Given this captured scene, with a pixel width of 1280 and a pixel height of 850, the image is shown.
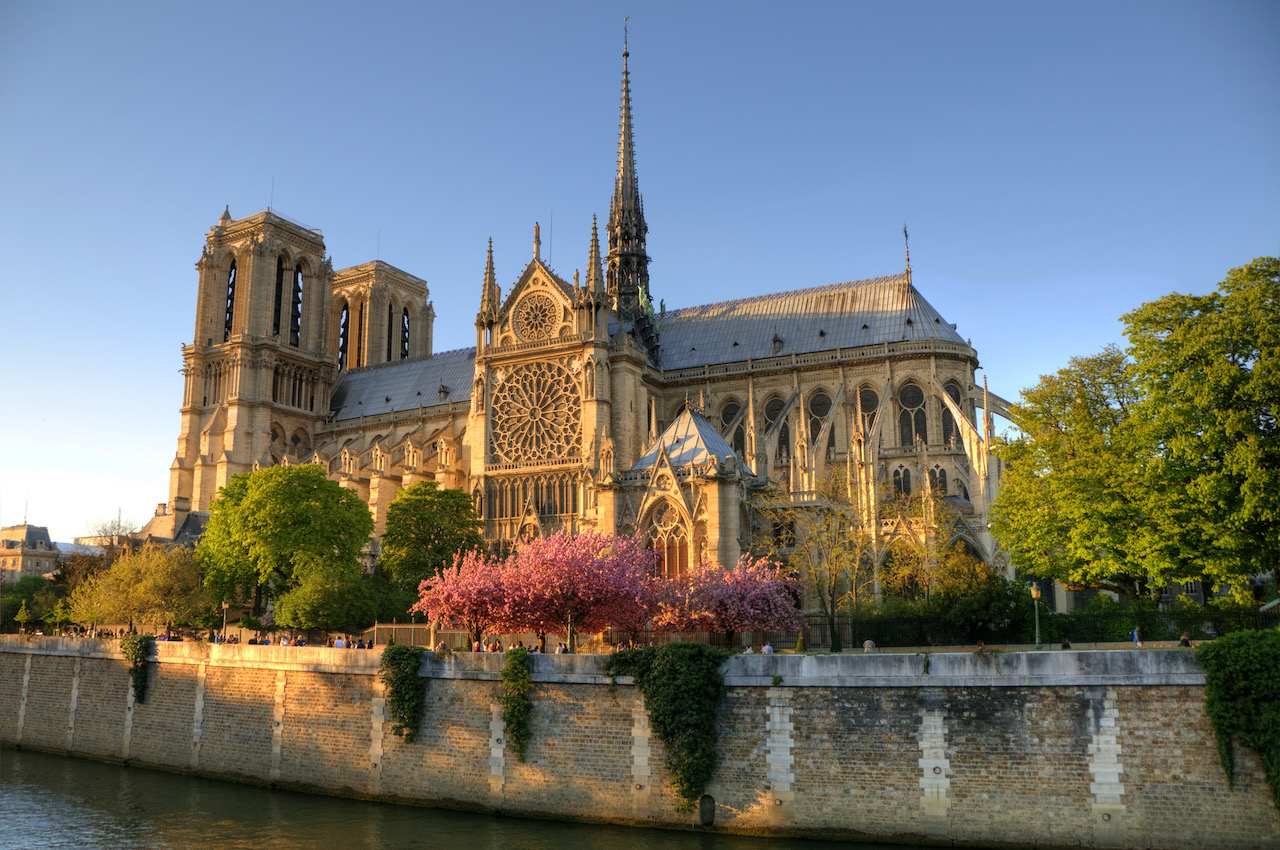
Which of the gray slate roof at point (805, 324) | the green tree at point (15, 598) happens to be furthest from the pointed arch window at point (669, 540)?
the green tree at point (15, 598)

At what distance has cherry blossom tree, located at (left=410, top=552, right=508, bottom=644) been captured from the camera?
33.3m

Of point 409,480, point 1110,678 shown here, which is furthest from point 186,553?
point 1110,678

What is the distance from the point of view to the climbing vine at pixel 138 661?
37.4 metres

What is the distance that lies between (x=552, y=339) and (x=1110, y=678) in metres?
39.8

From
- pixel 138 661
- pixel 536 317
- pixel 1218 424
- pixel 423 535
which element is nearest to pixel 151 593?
pixel 138 661

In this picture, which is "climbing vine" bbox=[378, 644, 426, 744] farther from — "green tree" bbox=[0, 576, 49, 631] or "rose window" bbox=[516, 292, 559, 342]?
"green tree" bbox=[0, 576, 49, 631]


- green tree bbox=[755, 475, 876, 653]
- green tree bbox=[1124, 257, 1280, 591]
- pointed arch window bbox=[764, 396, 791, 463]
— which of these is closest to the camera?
green tree bbox=[1124, 257, 1280, 591]

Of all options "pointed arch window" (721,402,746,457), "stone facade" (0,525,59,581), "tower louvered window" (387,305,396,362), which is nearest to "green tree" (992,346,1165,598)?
"pointed arch window" (721,402,746,457)

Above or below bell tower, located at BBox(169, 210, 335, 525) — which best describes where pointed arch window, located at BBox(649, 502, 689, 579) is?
below

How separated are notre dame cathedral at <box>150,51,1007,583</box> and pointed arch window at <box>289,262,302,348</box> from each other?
192 millimetres

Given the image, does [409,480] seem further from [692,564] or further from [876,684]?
[876,684]

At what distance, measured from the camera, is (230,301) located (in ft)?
263

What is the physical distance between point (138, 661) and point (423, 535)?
15.1 meters

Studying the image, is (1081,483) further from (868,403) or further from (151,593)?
(151,593)
